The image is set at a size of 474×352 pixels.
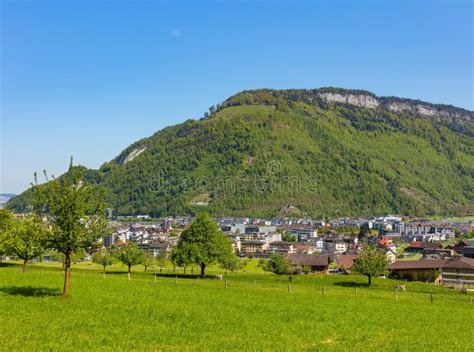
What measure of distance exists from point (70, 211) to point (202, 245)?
39949 millimetres

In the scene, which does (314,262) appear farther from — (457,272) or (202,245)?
(202,245)

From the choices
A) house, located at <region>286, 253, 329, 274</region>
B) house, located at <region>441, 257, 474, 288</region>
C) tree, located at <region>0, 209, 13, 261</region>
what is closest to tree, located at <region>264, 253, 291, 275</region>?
house, located at <region>286, 253, 329, 274</region>

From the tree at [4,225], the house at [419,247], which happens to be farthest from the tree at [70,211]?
the house at [419,247]

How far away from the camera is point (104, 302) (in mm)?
32125

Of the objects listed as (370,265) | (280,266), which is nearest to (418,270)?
(370,265)

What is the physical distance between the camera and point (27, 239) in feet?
126

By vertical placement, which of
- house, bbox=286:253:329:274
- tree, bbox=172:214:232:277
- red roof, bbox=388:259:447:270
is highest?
tree, bbox=172:214:232:277

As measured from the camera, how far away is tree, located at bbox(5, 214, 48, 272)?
33.6 m

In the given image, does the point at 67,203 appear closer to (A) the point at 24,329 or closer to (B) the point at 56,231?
(B) the point at 56,231

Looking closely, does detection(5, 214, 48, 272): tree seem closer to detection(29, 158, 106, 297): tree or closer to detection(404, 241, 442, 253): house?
detection(29, 158, 106, 297): tree

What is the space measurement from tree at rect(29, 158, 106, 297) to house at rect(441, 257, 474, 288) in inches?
2856

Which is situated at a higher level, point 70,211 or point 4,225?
point 70,211

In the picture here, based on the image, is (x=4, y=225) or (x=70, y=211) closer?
(x=70, y=211)

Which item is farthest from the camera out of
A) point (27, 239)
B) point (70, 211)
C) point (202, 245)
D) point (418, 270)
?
point (418, 270)
